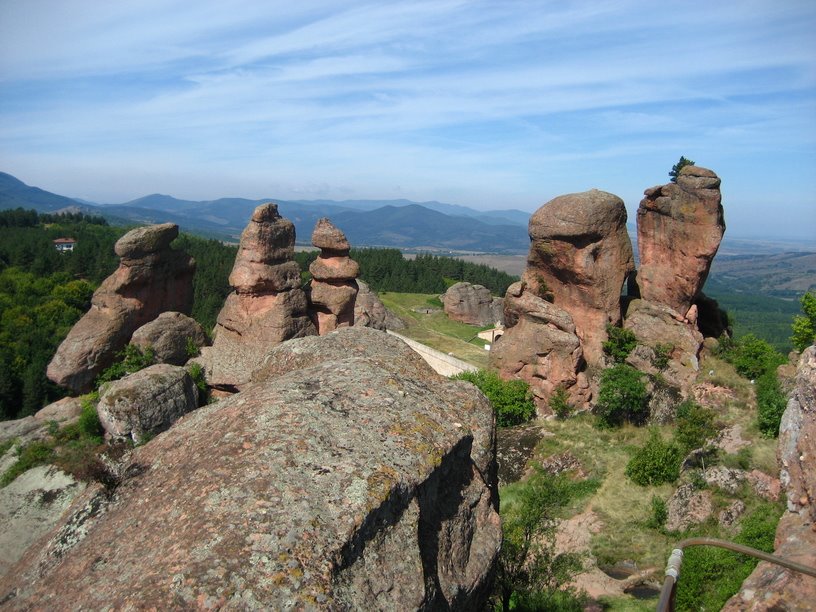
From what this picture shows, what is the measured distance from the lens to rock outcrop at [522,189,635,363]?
3170 cm

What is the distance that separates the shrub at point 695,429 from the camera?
2550 centimetres

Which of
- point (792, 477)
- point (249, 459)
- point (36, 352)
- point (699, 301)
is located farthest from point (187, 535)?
point (36, 352)

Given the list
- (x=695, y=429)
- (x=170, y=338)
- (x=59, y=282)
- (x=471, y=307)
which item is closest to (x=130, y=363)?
(x=170, y=338)

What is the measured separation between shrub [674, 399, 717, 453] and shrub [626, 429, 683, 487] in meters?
0.60

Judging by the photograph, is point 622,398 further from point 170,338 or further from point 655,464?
point 170,338

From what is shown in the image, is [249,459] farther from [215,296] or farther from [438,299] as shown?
[438,299]

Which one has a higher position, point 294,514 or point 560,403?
point 294,514

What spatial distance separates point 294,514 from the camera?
16.1 ft

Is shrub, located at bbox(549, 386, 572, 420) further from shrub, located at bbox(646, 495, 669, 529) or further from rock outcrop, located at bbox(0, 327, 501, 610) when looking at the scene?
rock outcrop, located at bbox(0, 327, 501, 610)

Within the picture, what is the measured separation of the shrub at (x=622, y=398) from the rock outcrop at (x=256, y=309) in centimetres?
1542

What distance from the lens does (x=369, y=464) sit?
5.62 metres

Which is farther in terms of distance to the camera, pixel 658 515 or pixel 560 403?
pixel 560 403

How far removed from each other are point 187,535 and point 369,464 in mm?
1700

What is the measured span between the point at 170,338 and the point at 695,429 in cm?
2514
